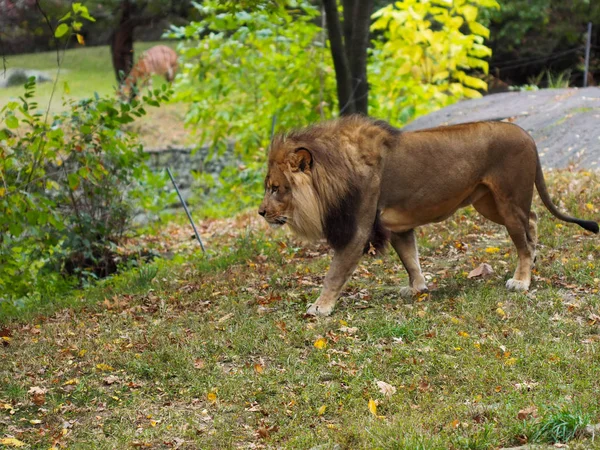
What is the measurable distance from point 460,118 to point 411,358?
28.5 feet

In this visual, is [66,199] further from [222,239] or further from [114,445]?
[114,445]

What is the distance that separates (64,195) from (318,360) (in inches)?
214

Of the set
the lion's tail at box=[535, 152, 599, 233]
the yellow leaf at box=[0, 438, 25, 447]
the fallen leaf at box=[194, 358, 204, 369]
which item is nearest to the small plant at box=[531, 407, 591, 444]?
the fallen leaf at box=[194, 358, 204, 369]

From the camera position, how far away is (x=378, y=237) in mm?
6887

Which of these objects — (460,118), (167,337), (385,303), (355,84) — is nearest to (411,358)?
(385,303)

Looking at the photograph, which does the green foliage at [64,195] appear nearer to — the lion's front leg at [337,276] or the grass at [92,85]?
the lion's front leg at [337,276]

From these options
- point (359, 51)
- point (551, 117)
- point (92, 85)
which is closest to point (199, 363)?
point (359, 51)

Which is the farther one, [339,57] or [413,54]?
[413,54]

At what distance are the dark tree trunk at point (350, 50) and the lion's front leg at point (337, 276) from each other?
488 centimetres

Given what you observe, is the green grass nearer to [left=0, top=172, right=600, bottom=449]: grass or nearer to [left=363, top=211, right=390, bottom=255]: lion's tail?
[left=0, top=172, right=600, bottom=449]: grass

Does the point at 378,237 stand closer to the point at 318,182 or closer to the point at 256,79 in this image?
the point at 318,182

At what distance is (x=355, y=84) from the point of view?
1188cm

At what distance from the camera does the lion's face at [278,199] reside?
22.1ft

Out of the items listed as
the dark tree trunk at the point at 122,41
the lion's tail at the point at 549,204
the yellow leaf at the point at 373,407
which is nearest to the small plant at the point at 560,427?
the yellow leaf at the point at 373,407
